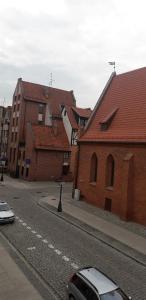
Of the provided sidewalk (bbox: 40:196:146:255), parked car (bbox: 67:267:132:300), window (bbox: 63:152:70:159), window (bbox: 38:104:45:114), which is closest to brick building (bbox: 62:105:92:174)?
window (bbox: 63:152:70:159)

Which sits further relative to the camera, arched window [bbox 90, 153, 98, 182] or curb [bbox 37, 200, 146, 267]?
arched window [bbox 90, 153, 98, 182]

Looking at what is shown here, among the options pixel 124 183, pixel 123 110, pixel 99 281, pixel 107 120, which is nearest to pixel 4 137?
pixel 107 120

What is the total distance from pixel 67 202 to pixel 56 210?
3816mm

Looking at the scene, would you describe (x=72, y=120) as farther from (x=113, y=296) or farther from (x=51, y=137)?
(x=113, y=296)

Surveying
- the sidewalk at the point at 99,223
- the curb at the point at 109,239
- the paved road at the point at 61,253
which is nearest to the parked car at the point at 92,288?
the paved road at the point at 61,253

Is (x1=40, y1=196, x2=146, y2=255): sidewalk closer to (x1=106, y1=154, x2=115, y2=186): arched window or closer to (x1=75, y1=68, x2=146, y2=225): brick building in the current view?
(x1=75, y1=68, x2=146, y2=225): brick building

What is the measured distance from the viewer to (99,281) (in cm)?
1205

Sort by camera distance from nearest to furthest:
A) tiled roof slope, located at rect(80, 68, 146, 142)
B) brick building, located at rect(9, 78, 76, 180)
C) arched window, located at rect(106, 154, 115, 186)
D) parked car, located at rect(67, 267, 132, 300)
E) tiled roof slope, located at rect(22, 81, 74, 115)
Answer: parked car, located at rect(67, 267, 132, 300), tiled roof slope, located at rect(80, 68, 146, 142), arched window, located at rect(106, 154, 115, 186), brick building, located at rect(9, 78, 76, 180), tiled roof slope, located at rect(22, 81, 74, 115)

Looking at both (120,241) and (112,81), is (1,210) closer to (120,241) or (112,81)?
(120,241)

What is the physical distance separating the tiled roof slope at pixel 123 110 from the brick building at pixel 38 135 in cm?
1431

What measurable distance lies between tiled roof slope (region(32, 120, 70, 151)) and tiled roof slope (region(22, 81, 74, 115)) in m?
5.53

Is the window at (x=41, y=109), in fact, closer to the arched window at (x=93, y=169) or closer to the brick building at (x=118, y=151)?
the brick building at (x=118, y=151)

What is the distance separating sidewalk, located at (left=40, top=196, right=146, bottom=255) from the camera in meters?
20.9

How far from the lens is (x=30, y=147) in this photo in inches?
1854
